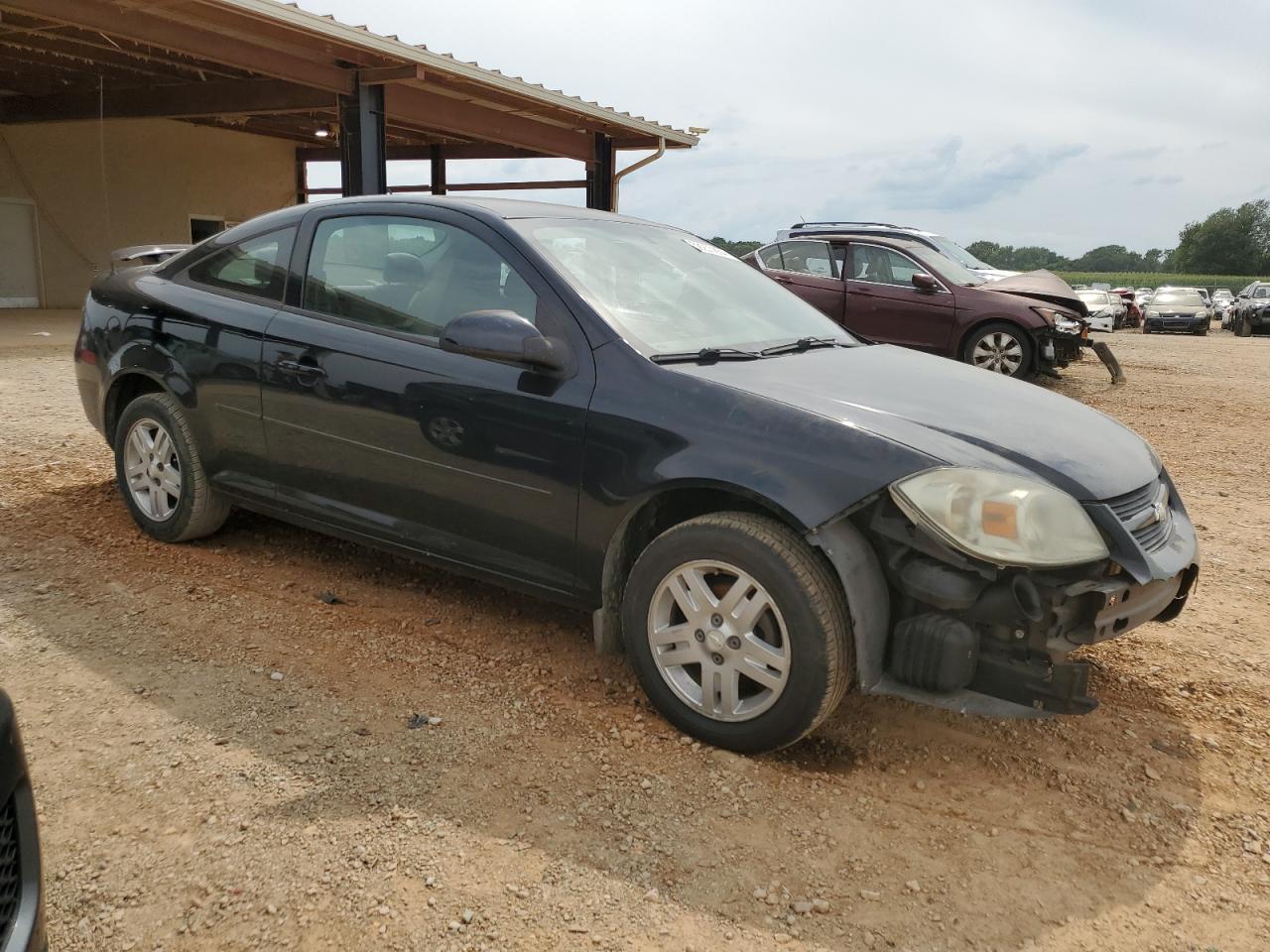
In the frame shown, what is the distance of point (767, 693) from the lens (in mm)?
2867

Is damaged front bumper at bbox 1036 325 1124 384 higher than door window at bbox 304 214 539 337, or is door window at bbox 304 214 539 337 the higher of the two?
door window at bbox 304 214 539 337

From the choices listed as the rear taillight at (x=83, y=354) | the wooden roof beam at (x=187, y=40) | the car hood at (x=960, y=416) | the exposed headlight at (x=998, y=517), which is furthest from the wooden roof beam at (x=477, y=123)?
the exposed headlight at (x=998, y=517)

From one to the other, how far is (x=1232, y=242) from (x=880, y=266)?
298 feet

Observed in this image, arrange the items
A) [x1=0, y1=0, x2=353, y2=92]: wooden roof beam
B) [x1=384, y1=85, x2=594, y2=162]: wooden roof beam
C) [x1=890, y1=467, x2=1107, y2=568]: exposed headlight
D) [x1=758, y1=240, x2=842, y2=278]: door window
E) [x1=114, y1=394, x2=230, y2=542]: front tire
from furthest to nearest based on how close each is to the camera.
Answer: [x1=384, y1=85, x2=594, y2=162]: wooden roof beam < [x1=758, y1=240, x2=842, y2=278]: door window < [x1=0, y1=0, x2=353, y2=92]: wooden roof beam < [x1=114, y1=394, x2=230, y2=542]: front tire < [x1=890, y1=467, x2=1107, y2=568]: exposed headlight

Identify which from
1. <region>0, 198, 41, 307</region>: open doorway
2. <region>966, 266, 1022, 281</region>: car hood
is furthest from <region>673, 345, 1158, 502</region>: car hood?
<region>0, 198, 41, 307</region>: open doorway

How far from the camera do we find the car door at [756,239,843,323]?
11581 mm

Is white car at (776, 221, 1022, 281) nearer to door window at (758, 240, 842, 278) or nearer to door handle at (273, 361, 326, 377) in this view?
door window at (758, 240, 842, 278)

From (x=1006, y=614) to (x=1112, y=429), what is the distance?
1.06 metres

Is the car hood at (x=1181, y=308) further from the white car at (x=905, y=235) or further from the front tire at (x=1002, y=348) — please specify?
the front tire at (x=1002, y=348)

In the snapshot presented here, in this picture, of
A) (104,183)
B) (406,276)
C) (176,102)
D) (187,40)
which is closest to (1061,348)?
(406,276)

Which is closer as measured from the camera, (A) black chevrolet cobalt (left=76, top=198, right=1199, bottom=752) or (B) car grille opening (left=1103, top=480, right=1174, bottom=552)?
(A) black chevrolet cobalt (left=76, top=198, right=1199, bottom=752)

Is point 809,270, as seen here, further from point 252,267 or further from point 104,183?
point 104,183

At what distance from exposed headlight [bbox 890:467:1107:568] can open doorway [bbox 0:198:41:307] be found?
1778cm

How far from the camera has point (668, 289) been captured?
3.75 meters
